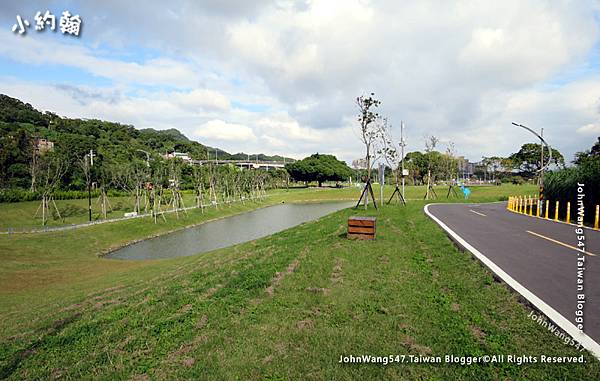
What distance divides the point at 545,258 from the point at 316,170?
96.5 meters

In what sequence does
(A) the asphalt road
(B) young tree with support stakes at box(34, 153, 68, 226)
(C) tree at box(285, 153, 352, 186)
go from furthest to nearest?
(C) tree at box(285, 153, 352, 186) < (B) young tree with support stakes at box(34, 153, 68, 226) < (A) the asphalt road

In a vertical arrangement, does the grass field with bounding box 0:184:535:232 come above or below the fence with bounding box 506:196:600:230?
below

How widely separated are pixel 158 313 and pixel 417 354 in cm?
482

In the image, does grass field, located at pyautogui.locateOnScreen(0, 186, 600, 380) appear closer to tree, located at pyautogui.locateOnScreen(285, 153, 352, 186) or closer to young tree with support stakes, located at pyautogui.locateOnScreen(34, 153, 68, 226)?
young tree with support stakes, located at pyautogui.locateOnScreen(34, 153, 68, 226)

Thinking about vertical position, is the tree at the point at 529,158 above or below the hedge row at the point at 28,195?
above

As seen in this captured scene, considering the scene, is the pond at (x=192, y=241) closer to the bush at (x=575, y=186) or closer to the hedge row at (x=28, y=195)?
the hedge row at (x=28, y=195)

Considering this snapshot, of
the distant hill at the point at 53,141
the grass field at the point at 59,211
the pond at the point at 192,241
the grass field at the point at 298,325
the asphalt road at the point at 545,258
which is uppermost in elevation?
the distant hill at the point at 53,141

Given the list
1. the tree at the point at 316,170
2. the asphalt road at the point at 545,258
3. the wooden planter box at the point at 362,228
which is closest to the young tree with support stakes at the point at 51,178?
the wooden planter box at the point at 362,228

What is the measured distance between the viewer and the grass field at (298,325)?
424cm

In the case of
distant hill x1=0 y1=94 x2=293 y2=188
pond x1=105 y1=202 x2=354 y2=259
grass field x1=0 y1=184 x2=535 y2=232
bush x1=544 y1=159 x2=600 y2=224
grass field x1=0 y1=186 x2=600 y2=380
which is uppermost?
distant hill x1=0 y1=94 x2=293 y2=188

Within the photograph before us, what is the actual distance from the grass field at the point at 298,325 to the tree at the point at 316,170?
9440 cm

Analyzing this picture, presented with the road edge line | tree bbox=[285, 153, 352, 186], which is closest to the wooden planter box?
the road edge line

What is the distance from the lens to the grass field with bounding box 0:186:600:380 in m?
4.24

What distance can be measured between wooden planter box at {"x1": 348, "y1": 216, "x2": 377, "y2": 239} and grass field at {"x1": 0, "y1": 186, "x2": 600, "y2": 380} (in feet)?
3.76
